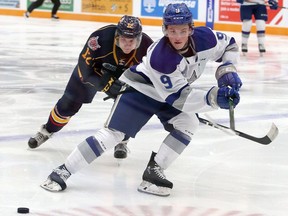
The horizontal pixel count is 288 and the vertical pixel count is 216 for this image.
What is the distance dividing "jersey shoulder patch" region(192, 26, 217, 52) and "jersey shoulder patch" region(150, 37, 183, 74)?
0.47ft

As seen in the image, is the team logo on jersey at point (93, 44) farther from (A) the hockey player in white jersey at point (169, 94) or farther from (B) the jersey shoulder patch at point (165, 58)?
(B) the jersey shoulder patch at point (165, 58)

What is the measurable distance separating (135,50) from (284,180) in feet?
2.89

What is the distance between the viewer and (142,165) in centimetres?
348

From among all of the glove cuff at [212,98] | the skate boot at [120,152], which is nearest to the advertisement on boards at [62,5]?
the skate boot at [120,152]

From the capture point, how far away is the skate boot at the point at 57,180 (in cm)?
296

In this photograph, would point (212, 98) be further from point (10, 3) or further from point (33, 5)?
point (10, 3)

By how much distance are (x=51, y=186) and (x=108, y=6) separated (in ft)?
36.7

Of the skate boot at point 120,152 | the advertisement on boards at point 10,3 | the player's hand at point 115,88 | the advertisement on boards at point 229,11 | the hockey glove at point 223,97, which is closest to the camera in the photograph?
the hockey glove at point 223,97

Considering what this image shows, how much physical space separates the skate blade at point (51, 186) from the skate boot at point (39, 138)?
0.76 metres

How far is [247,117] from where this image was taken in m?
4.70

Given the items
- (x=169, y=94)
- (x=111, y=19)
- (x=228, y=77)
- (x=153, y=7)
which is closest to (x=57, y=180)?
(x=169, y=94)

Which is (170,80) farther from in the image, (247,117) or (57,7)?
(57,7)

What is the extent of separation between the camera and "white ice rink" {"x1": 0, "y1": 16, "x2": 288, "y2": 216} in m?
2.80

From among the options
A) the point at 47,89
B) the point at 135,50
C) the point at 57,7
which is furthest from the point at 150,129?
the point at 57,7
